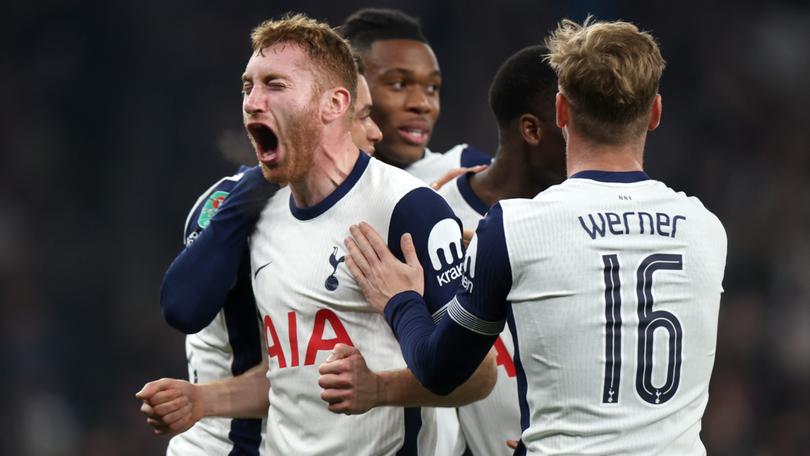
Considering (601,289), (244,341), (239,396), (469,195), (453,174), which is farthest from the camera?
(453,174)

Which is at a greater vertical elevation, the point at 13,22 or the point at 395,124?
the point at 13,22

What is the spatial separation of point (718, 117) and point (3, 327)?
6.60 metres

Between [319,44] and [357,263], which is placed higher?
[319,44]

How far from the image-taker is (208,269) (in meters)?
3.90

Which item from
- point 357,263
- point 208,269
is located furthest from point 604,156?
point 208,269

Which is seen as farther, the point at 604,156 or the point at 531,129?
the point at 531,129

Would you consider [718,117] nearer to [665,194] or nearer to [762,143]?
[762,143]

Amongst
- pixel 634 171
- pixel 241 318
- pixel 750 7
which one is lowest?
pixel 241 318

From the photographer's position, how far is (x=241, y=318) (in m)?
4.19

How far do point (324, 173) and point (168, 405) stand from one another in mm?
856

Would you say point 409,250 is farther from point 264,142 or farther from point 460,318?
point 264,142

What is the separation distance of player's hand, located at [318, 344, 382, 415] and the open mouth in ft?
2.32

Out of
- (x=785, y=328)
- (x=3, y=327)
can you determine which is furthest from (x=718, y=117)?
(x=3, y=327)

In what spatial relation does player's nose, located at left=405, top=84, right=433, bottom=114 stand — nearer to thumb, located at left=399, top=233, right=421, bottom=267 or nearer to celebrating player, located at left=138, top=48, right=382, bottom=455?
celebrating player, located at left=138, top=48, right=382, bottom=455
